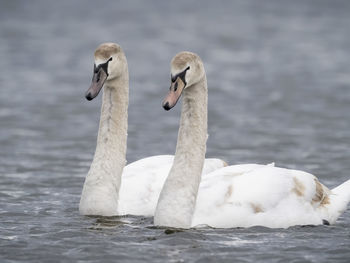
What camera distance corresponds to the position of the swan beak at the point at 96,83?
33.6ft

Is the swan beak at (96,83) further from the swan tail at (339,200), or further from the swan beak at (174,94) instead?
A: the swan tail at (339,200)

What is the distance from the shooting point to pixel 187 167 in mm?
10078

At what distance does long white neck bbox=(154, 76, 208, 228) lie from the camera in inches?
389

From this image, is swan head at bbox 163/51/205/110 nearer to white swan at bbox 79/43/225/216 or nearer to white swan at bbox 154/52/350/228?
white swan at bbox 154/52/350/228

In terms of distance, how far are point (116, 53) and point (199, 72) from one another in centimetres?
134

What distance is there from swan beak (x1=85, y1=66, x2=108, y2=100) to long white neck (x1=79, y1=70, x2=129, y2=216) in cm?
49

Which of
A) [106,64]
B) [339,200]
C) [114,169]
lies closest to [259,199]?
[339,200]

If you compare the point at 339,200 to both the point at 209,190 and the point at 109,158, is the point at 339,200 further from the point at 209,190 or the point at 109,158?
the point at 109,158

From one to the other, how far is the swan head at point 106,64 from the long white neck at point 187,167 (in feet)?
3.32

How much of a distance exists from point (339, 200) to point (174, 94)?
8.12 feet

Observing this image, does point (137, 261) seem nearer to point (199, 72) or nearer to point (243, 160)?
point (199, 72)

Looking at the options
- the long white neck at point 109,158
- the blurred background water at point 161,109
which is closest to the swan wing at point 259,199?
the blurred background water at point 161,109

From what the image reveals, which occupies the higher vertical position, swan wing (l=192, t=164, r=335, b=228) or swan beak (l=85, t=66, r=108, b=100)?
swan beak (l=85, t=66, r=108, b=100)

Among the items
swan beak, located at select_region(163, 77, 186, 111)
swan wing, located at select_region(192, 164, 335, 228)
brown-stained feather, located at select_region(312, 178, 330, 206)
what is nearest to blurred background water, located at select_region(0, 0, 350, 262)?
swan wing, located at select_region(192, 164, 335, 228)
